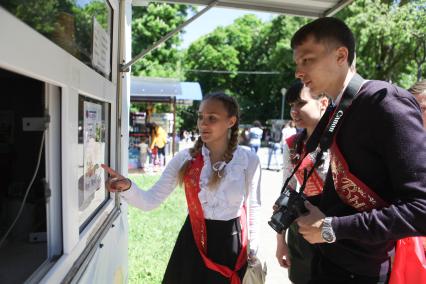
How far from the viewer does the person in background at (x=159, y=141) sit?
13977 millimetres

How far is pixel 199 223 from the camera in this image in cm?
249

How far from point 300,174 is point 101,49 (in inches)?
55.0

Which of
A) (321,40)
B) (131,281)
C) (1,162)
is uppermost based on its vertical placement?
(321,40)

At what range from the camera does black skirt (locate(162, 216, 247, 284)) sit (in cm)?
244

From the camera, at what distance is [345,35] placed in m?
1.74

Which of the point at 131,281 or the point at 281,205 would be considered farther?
the point at 131,281

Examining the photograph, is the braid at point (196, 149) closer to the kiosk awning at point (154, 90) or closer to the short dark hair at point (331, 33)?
the short dark hair at point (331, 33)

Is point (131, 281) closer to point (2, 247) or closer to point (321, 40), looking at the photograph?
point (2, 247)

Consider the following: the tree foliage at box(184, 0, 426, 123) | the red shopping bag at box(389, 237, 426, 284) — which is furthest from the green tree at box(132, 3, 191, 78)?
the red shopping bag at box(389, 237, 426, 284)


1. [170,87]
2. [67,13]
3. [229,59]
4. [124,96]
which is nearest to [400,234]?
[67,13]

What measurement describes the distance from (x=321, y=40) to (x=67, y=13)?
1008 millimetres

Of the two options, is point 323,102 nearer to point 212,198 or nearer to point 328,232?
point 212,198

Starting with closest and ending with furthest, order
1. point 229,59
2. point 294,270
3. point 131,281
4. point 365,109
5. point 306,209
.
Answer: point 365,109
point 306,209
point 294,270
point 131,281
point 229,59

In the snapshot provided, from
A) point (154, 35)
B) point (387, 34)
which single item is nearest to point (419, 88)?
point (387, 34)
